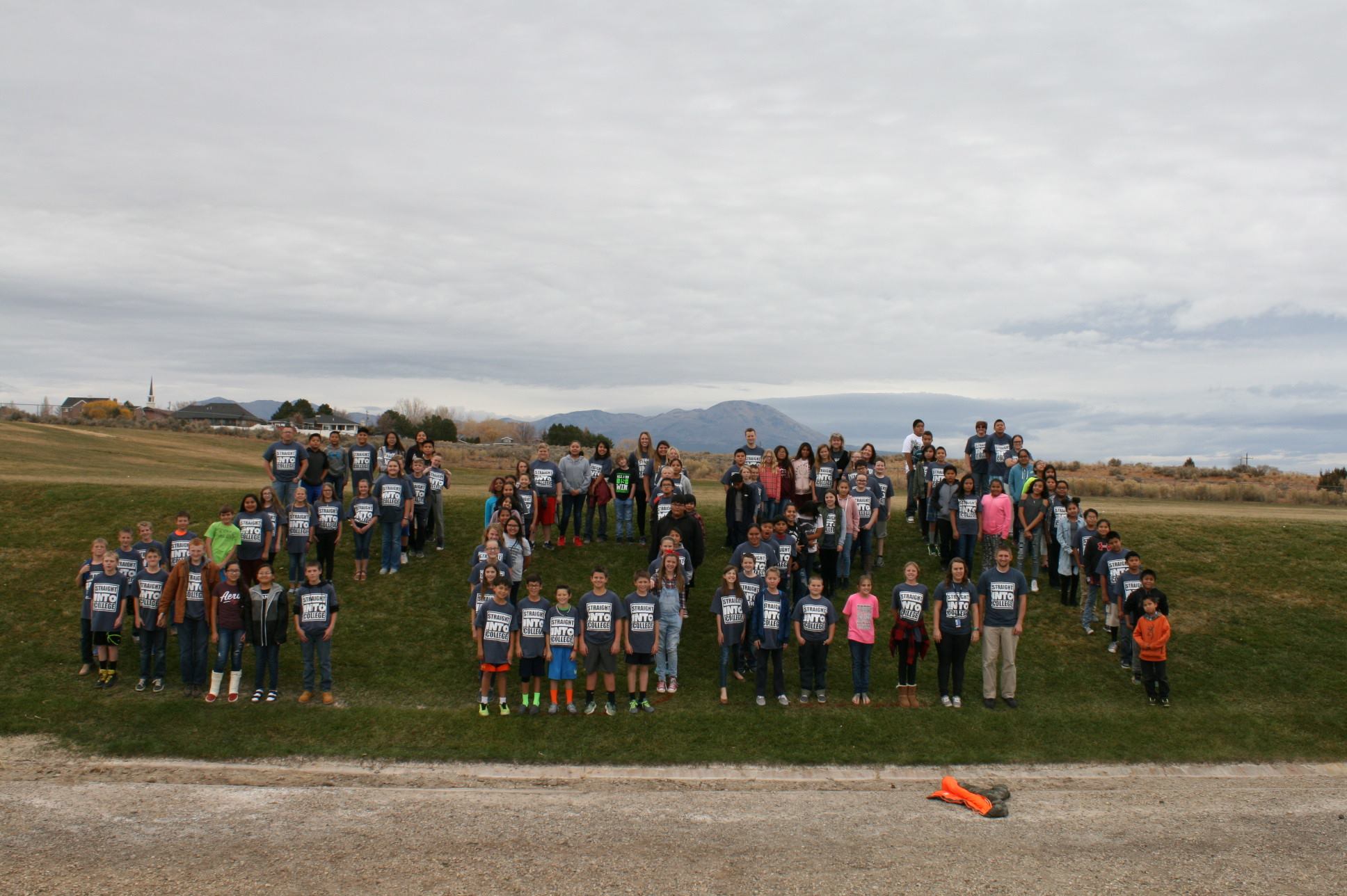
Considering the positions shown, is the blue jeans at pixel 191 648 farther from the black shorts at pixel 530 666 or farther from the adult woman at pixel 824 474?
the adult woman at pixel 824 474

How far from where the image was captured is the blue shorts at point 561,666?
39.3 ft

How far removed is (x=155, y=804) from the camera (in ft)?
30.0

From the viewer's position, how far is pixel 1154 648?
12.8m

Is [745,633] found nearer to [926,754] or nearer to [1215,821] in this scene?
[926,754]

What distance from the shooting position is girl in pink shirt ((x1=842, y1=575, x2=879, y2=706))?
41.4 feet

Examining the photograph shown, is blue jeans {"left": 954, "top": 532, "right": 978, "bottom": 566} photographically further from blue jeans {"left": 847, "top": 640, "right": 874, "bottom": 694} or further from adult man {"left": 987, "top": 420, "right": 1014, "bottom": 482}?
blue jeans {"left": 847, "top": 640, "right": 874, "bottom": 694}

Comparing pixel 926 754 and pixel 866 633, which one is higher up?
pixel 866 633

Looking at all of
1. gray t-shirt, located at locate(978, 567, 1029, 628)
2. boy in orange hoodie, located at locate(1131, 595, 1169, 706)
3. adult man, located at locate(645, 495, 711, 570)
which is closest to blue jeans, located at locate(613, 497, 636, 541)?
adult man, located at locate(645, 495, 711, 570)

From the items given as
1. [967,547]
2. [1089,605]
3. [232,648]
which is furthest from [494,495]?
[1089,605]

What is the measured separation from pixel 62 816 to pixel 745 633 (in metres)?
8.63

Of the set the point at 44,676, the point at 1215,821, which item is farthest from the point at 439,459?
the point at 1215,821

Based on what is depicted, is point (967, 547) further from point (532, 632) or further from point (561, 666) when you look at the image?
point (532, 632)

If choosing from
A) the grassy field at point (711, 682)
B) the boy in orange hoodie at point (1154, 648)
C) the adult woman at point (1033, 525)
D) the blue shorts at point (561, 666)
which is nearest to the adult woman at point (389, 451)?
the grassy field at point (711, 682)

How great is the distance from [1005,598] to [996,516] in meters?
3.17
